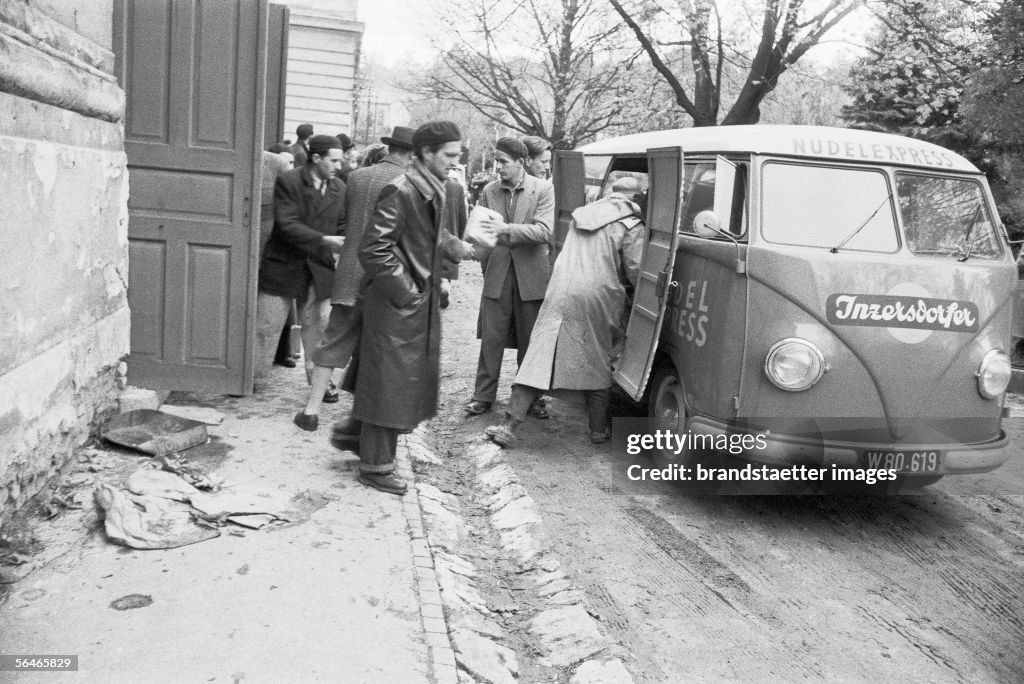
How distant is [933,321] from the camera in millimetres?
5672

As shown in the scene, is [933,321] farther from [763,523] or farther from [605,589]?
[605,589]

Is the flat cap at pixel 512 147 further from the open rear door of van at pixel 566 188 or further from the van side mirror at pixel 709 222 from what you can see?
the van side mirror at pixel 709 222

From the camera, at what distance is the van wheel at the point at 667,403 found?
21.3 feet

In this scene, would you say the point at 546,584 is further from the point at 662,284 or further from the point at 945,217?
the point at 945,217

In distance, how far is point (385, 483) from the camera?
5742mm

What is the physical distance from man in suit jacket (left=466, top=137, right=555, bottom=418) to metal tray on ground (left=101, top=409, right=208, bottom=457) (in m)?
2.52

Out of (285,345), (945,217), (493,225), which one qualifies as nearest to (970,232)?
(945,217)

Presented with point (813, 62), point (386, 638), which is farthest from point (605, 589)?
point (813, 62)

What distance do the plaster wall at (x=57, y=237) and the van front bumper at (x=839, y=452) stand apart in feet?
11.5

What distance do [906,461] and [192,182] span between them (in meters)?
4.75

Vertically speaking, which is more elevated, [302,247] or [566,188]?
[566,188]

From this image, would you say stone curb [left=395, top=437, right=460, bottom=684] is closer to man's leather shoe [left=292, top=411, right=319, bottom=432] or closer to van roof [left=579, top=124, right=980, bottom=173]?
man's leather shoe [left=292, top=411, right=319, bottom=432]

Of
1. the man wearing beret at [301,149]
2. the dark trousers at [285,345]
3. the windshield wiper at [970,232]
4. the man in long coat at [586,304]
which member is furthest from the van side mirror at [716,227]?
the man wearing beret at [301,149]

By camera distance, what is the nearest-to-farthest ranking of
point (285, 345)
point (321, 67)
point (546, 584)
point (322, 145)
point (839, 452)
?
1. point (546, 584)
2. point (839, 452)
3. point (322, 145)
4. point (285, 345)
5. point (321, 67)
